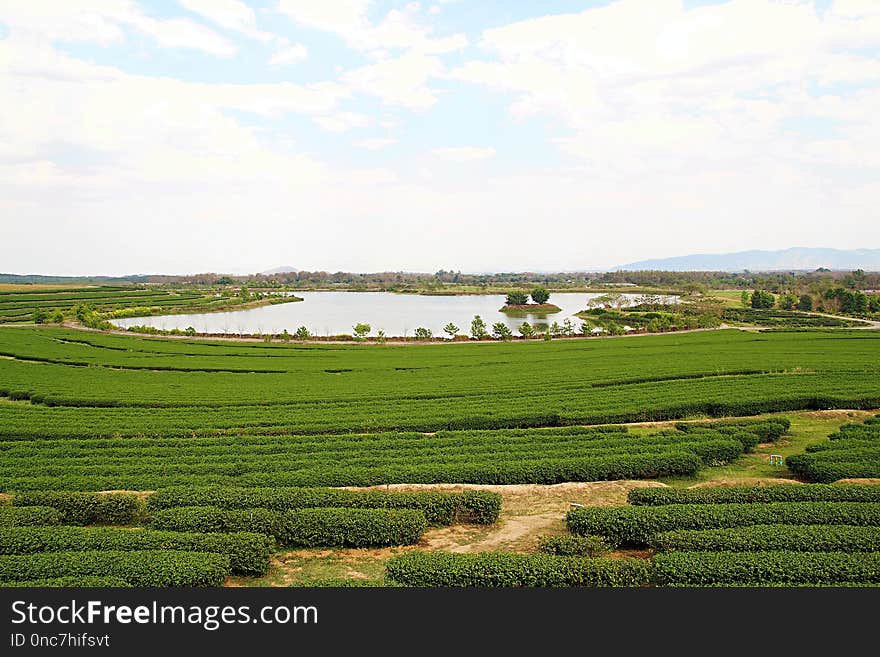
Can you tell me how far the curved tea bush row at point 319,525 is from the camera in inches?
493

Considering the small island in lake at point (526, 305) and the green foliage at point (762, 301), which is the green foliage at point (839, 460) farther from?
the small island in lake at point (526, 305)

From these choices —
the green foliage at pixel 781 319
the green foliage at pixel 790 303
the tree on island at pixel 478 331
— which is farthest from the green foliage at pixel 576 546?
the green foliage at pixel 790 303

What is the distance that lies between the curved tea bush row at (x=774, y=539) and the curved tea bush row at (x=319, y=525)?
19.0 feet

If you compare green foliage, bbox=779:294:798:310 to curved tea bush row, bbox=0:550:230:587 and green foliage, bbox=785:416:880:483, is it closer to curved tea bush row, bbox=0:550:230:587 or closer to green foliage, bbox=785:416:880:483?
green foliage, bbox=785:416:880:483

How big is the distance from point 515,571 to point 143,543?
8082mm

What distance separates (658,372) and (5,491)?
33.1 m

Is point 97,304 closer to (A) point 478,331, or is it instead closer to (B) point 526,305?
(A) point 478,331

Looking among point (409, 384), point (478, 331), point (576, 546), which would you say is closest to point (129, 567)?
point (576, 546)

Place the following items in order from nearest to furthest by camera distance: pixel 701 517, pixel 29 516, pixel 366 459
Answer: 1. pixel 701 517
2. pixel 29 516
3. pixel 366 459

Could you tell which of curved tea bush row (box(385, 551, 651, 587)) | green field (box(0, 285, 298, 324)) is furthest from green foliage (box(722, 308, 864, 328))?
green field (box(0, 285, 298, 324))

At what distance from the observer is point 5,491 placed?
15289mm

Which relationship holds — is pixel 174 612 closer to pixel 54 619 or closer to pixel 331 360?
pixel 54 619

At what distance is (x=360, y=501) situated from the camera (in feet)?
45.7

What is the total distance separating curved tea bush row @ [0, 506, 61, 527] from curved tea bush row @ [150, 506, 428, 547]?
8.17 feet
